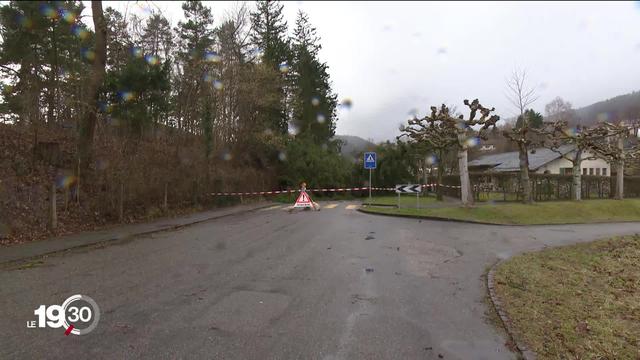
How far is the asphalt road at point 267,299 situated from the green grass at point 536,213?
260 inches

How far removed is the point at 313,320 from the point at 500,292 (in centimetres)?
337

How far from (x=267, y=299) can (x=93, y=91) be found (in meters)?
13.9

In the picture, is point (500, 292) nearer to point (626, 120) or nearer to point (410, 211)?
point (410, 211)

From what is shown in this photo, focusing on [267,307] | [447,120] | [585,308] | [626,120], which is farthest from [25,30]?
[626,120]

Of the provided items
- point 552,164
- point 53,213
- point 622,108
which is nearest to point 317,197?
point 53,213

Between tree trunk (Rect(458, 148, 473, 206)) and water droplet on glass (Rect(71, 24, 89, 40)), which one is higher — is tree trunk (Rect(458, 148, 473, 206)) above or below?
below

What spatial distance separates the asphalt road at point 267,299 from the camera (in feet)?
14.5

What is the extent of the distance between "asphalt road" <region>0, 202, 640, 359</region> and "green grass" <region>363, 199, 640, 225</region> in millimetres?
6615

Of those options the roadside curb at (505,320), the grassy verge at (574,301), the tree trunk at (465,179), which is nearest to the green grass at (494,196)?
the tree trunk at (465,179)

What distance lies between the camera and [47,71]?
67.1 ft

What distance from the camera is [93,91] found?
16219 millimetres

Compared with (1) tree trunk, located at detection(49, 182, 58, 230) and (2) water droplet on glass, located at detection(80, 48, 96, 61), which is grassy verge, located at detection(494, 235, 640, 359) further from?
(2) water droplet on glass, located at detection(80, 48, 96, 61)

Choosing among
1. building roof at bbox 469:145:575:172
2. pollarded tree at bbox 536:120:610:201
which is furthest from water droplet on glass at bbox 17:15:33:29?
building roof at bbox 469:145:575:172

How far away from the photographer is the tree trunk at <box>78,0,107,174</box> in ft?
53.1
